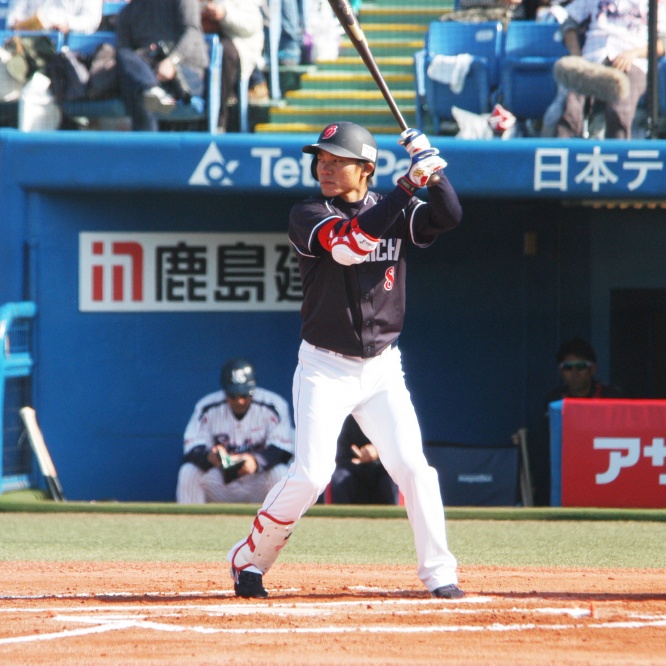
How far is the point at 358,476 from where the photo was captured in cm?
718

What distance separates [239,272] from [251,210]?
A: 42cm

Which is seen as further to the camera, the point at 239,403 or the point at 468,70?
the point at 468,70

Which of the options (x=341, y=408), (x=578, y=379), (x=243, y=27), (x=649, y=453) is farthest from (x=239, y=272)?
(x=341, y=408)

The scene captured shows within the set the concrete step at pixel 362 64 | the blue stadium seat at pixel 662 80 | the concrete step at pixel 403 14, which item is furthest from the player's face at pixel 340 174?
the concrete step at pixel 403 14

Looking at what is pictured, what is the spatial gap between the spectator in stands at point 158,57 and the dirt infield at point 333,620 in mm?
3947

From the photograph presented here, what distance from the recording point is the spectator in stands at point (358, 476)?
714cm

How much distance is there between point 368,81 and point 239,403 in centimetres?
337

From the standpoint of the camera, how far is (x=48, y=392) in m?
7.72

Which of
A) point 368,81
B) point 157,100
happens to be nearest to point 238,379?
point 157,100

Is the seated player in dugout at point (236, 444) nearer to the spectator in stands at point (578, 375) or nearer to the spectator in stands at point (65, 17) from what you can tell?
the spectator in stands at point (578, 375)

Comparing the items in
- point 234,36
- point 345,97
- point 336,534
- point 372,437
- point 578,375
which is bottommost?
point 336,534

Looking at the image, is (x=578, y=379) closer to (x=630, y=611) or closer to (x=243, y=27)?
(x=243, y=27)

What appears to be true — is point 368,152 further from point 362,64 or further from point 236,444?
point 362,64

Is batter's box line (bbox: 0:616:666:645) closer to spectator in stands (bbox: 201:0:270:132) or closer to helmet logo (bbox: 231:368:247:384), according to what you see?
helmet logo (bbox: 231:368:247:384)
